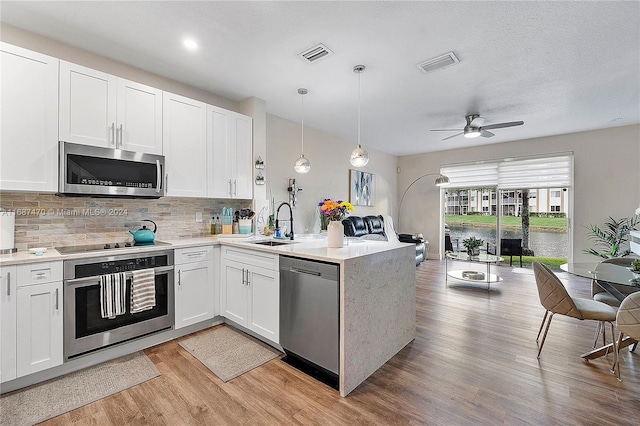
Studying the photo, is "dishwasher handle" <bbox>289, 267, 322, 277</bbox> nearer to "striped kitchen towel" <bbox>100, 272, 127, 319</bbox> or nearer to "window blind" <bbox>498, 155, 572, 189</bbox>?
"striped kitchen towel" <bbox>100, 272, 127, 319</bbox>

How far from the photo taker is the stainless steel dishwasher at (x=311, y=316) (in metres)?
2.03

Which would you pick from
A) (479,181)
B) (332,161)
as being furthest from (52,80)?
(479,181)

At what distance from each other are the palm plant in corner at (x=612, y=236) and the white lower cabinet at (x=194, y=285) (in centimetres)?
638

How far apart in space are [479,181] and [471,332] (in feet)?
15.9

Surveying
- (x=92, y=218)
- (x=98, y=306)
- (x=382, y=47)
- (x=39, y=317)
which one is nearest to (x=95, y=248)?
(x=92, y=218)

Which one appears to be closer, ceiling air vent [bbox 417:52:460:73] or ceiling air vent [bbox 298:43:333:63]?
ceiling air vent [bbox 298:43:333:63]

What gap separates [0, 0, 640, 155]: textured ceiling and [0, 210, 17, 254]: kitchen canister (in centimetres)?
160

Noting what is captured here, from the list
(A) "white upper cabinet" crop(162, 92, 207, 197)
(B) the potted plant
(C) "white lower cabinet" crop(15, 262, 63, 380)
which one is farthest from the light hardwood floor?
(B) the potted plant

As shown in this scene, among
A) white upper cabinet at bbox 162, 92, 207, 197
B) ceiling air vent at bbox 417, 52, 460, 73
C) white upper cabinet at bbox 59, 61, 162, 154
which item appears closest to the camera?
white upper cabinet at bbox 59, 61, 162, 154

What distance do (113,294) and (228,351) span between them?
1086 millimetres

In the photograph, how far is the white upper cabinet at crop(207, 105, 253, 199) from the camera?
135 inches

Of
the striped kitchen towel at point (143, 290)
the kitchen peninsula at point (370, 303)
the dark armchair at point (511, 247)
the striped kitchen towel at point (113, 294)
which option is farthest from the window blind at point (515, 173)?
the striped kitchen towel at point (113, 294)

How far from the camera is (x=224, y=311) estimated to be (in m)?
3.08

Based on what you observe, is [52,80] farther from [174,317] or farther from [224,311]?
[224,311]
